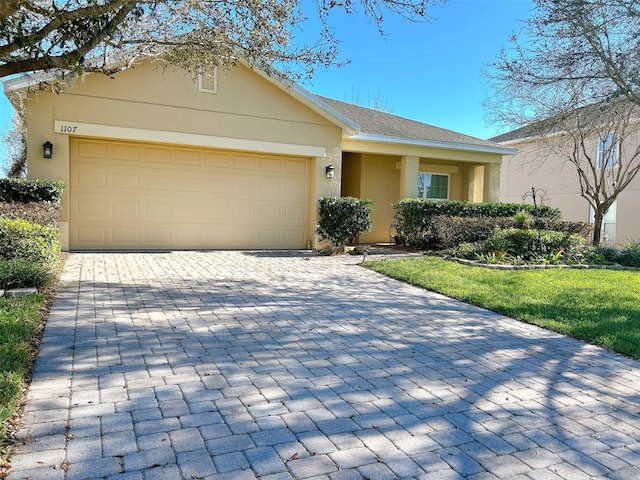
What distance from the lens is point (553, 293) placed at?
7387mm

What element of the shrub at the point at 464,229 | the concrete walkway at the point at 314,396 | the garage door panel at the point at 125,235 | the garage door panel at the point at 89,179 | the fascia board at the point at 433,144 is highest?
the fascia board at the point at 433,144

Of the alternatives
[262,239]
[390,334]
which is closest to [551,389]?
[390,334]

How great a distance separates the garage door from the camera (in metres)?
10.8

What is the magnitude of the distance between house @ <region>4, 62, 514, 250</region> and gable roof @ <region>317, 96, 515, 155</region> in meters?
0.09

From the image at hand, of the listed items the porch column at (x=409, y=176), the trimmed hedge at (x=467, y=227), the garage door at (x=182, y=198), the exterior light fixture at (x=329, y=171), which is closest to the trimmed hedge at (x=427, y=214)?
the trimmed hedge at (x=467, y=227)

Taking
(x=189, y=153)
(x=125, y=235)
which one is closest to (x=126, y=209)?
(x=125, y=235)

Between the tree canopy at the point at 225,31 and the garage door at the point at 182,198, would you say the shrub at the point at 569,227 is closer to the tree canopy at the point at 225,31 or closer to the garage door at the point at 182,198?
the garage door at the point at 182,198

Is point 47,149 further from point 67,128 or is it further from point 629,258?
point 629,258

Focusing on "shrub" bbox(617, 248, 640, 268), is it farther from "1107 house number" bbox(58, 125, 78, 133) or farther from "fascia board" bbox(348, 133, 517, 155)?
"1107 house number" bbox(58, 125, 78, 133)

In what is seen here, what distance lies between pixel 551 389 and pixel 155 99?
404 inches

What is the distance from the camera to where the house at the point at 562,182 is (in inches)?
656

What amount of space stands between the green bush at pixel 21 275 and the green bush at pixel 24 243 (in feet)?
0.98

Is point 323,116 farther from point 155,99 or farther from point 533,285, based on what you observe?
point 533,285

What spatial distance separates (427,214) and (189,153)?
6.59 metres
